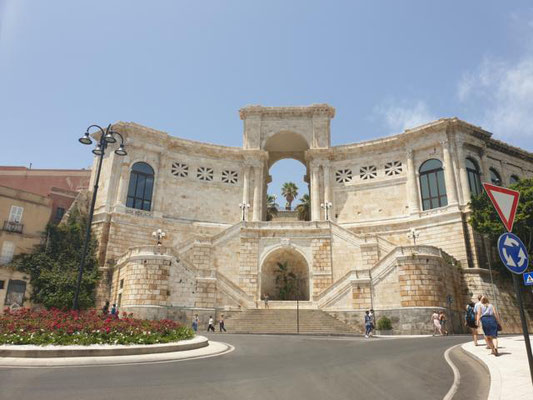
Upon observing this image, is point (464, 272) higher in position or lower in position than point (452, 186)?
lower

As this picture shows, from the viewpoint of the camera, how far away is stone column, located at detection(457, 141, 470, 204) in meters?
33.1

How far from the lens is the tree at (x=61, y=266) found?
1115 inches

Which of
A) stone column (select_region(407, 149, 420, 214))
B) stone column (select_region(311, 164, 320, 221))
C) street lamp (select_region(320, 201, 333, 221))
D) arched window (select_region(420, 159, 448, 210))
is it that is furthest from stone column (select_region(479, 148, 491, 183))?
stone column (select_region(311, 164, 320, 221))

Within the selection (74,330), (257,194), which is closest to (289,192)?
(257,194)

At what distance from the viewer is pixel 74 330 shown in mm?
11031

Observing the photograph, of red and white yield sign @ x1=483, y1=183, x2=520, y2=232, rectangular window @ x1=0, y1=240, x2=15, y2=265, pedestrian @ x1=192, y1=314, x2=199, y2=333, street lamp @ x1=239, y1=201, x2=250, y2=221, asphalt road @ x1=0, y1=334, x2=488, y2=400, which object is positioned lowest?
asphalt road @ x1=0, y1=334, x2=488, y2=400

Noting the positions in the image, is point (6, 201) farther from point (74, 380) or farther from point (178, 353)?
point (74, 380)

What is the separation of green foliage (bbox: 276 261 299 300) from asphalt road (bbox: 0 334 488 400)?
23008mm

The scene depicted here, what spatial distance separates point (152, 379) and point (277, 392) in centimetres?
255

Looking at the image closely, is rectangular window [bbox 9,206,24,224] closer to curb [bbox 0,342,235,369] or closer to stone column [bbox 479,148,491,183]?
curb [bbox 0,342,235,369]

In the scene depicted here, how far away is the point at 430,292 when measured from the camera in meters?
24.5

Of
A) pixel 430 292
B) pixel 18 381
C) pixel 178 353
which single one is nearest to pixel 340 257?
pixel 430 292

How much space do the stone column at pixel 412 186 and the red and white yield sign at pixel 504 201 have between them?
97.9 ft

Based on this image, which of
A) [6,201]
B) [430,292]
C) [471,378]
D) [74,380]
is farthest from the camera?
[6,201]
